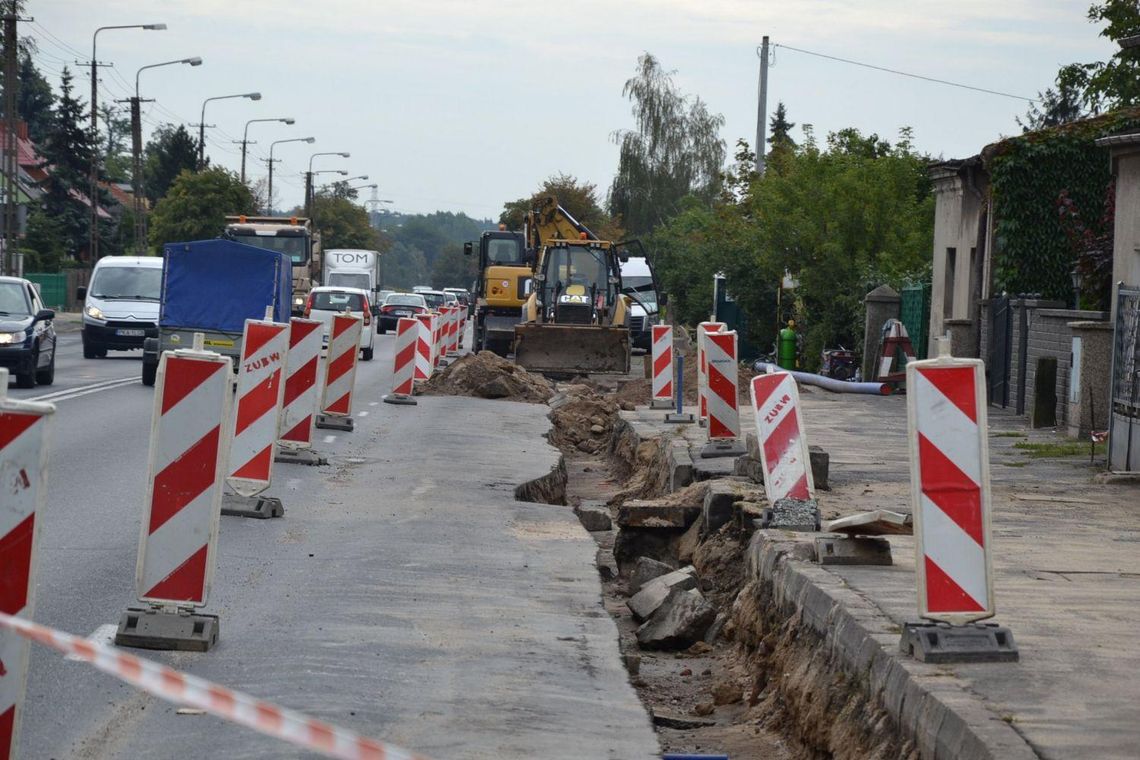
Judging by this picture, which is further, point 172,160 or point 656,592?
point 172,160

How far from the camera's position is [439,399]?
2623 cm

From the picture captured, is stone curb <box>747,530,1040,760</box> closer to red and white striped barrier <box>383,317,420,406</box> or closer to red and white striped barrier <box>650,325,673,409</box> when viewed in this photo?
red and white striped barrier <box>650,325,673,409</box>

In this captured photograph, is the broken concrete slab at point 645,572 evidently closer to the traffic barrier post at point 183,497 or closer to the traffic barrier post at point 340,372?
the traffic barrier post at point 183,497

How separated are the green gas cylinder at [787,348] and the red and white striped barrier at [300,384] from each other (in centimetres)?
2145

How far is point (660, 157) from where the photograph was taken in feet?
263

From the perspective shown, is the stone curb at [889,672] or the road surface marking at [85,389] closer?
the stone curb at [889,672]

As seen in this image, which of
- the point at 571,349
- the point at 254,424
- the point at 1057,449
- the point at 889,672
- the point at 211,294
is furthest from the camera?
the point at 571,349

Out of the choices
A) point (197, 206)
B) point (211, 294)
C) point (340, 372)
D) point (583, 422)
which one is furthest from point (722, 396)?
point (197, 206)

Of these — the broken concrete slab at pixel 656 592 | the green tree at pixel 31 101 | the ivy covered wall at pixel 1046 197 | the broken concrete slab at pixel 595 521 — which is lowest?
the broken concrete slab at pixel 595 521

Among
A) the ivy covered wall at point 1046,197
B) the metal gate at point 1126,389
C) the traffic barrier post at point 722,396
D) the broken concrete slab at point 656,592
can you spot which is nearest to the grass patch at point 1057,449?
the metal gate at point 1126,389

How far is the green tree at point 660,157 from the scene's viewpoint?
78.8 meters

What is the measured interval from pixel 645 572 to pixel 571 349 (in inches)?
887

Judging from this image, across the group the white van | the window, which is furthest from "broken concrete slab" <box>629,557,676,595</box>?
the white van

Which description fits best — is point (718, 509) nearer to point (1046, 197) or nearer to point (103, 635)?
point (103, 635)
